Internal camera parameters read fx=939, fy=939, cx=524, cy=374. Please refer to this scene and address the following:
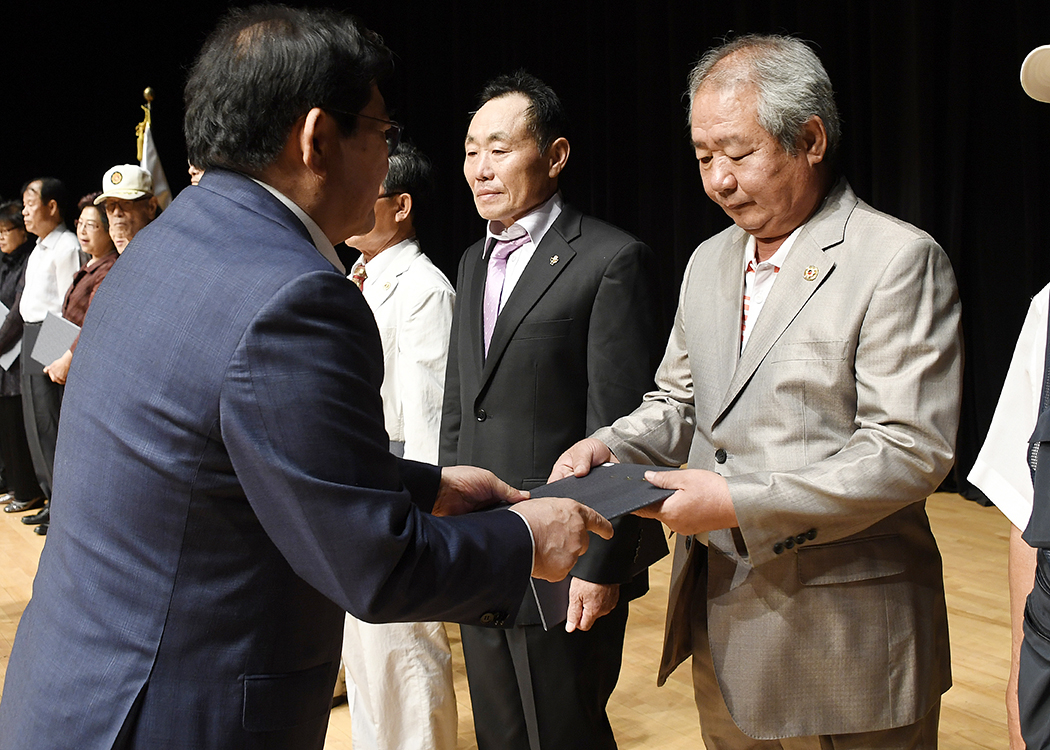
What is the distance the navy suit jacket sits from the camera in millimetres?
934

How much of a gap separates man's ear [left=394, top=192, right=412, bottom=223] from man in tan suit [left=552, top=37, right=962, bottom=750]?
3.86 feet

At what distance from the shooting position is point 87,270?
443 centimetres

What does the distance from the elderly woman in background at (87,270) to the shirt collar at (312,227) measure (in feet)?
11.5

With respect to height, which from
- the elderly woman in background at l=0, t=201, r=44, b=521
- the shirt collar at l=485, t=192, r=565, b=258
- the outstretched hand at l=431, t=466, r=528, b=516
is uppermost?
the shirt collar at l=485, t=192, r=565, b=258

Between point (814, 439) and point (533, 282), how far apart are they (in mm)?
760

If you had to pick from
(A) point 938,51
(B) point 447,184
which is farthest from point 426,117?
(A) point 938,51

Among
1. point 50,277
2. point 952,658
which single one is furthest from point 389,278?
point 50,277

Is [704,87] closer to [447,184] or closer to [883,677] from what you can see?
[883,677]

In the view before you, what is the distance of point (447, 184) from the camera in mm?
7961

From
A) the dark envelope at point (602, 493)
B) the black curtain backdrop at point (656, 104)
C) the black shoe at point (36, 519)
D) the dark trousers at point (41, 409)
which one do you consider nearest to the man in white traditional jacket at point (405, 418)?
the dark envelope at point (602, 493)

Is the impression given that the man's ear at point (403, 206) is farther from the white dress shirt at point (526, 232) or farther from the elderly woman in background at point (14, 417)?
the elderly woman in background at point (14, 417)

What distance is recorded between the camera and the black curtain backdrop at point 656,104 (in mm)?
4738

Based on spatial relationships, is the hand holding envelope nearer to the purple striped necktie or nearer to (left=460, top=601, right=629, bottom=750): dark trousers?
(left=460, top=601, right=629, bottom=750): dark trousers

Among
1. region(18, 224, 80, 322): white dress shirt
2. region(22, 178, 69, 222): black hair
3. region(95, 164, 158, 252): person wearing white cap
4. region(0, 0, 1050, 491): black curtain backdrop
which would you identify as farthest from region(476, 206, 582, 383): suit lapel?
region(22, 178, 69, 222): black hair
